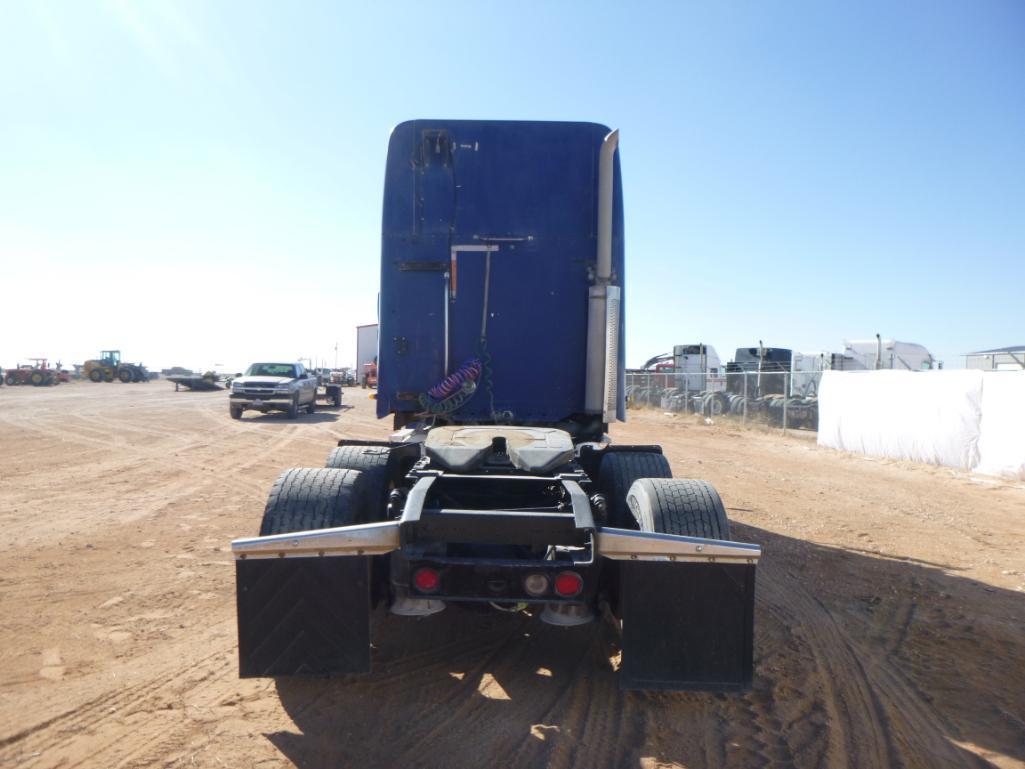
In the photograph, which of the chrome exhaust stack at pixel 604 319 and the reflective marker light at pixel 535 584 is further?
the chrome exhaust stack at pixel 604 319

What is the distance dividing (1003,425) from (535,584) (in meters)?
12.8

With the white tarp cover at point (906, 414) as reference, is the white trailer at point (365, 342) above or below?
above

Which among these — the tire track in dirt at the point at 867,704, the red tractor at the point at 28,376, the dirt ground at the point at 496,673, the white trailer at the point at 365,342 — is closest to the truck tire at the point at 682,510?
the dirt ground at the point at 496,673

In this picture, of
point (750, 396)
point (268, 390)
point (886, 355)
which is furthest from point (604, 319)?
point (886, 355)

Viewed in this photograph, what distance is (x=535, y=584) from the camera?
3.40 metres

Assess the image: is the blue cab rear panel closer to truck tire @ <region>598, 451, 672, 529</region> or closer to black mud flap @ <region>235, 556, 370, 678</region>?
truck tire @ <region>598, 451, 672, 529</region>

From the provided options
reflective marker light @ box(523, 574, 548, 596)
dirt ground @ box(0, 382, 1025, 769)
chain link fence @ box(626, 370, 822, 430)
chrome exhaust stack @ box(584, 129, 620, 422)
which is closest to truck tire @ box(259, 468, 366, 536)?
Answer: dirt ground @ box(0, 382, 1025, 769)

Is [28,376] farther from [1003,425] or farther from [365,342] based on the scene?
[1003,425]

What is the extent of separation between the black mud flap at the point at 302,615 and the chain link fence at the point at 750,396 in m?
19.5

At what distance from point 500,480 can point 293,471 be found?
1.21m

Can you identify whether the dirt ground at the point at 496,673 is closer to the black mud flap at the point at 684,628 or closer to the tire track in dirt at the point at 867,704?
the tire track in dirt at the point at 867,704

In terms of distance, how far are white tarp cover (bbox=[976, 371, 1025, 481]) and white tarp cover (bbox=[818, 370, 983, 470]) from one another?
0.21m

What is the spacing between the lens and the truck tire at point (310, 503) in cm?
377

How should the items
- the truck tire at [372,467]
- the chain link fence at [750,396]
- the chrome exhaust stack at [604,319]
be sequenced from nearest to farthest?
1. the truck tire at [372,467]
2. the chrome exhaust stack at [604,319]
3. the chain link fence at [750,396]
